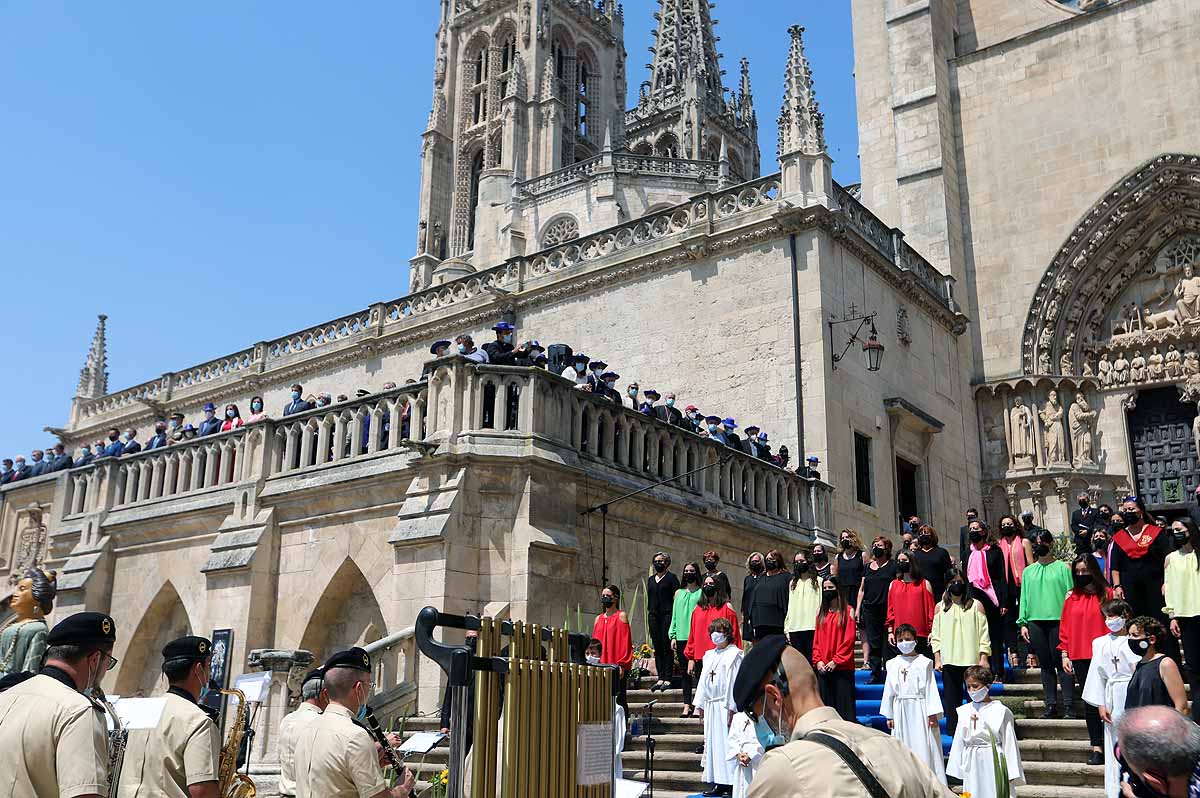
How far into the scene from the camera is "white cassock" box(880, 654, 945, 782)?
8898 mm

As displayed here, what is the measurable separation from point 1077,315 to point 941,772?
54.9 ft

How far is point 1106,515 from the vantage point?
13.0 meters

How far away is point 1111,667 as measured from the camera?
27.8 feet

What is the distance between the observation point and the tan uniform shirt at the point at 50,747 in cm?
365

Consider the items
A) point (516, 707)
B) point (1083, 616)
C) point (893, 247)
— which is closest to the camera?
point (516, 707)

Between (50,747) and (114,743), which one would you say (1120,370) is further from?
(50,747)

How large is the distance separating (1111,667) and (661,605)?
15.8 feet

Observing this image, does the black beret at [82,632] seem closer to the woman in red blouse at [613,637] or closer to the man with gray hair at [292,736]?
the man with gray hair at [292,736]

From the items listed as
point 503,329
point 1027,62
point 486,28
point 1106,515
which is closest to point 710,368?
point 503,329

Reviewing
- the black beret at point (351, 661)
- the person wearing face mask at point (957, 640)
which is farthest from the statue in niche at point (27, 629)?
the person wearing face mask at point (957, 640)

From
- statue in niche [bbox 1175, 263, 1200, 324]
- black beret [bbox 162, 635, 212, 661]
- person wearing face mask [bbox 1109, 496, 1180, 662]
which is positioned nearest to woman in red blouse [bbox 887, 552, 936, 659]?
person wearing face mask [bbox 1109, 496, 1180, 662]

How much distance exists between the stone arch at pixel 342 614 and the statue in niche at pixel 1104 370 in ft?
56.2

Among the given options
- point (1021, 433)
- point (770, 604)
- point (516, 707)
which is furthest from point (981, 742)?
point (1021, 433)

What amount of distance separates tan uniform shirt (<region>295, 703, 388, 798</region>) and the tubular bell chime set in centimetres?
41
